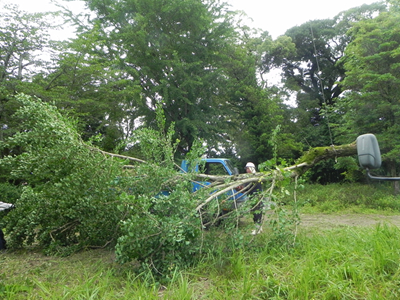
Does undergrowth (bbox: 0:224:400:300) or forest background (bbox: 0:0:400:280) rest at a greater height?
forest background (bbox: 0:0:400:280)

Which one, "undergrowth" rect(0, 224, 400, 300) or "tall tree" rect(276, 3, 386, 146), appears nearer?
"undergrowth" rect(0, 224, 400, 300)

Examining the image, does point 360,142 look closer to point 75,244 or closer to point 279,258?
point 279,258

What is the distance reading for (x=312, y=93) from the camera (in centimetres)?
2094

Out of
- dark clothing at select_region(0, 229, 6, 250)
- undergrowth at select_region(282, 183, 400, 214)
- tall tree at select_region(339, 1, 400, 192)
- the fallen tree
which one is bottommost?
undergrowth at select_region(282, 183, 400, 214)

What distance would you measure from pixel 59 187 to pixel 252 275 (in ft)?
10.1

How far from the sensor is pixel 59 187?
14.3 ft

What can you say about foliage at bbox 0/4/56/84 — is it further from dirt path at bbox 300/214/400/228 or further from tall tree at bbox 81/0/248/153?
dirt path at bbox 300/214/400/228

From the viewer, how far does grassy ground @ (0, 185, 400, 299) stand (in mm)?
2574

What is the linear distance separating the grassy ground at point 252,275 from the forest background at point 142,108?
40 centimetres

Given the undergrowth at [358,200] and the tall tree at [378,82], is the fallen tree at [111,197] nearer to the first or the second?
the undergrowth at [358,200]

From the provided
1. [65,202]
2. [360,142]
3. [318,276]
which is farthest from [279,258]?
[65,202]

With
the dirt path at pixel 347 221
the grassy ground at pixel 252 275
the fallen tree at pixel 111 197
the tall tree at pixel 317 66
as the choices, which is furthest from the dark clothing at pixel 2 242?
the tall tree at pixel 317 66

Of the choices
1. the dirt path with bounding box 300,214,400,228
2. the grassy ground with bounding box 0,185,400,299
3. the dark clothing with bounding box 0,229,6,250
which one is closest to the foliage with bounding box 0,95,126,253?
the dark clothing with bounding box 0,229,6,250

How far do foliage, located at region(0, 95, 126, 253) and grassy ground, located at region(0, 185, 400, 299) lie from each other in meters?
0.51
